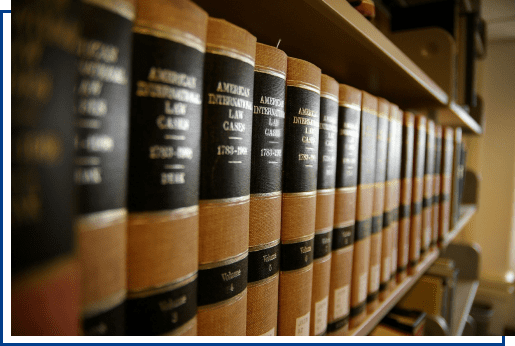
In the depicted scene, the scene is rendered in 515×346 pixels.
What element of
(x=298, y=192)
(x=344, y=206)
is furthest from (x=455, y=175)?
(x=298, y=192)

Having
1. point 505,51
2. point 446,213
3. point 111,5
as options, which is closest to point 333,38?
point 111,5

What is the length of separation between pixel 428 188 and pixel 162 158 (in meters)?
0.94

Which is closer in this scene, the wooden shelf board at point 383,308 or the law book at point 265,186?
the law book at point 265,186

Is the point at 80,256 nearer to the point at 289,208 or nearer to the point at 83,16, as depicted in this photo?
the point at 83,16

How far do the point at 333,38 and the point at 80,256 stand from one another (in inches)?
19.3

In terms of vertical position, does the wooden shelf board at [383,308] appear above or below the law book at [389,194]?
below

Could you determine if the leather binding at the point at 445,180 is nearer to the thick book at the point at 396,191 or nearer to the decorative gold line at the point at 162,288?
the thick book at the point at 396,191

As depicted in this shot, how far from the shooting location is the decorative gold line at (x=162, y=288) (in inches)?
9.3

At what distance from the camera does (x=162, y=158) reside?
9.1 inches

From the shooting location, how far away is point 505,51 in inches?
92.0

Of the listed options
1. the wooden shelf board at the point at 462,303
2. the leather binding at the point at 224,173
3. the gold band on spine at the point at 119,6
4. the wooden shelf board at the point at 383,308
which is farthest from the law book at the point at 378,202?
the wooden shelf board at the point at 462,303

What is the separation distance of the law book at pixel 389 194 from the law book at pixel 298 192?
0.32 meters

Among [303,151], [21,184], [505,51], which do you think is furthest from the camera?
[505,51]

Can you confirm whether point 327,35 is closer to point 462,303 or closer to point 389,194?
point 389,194
